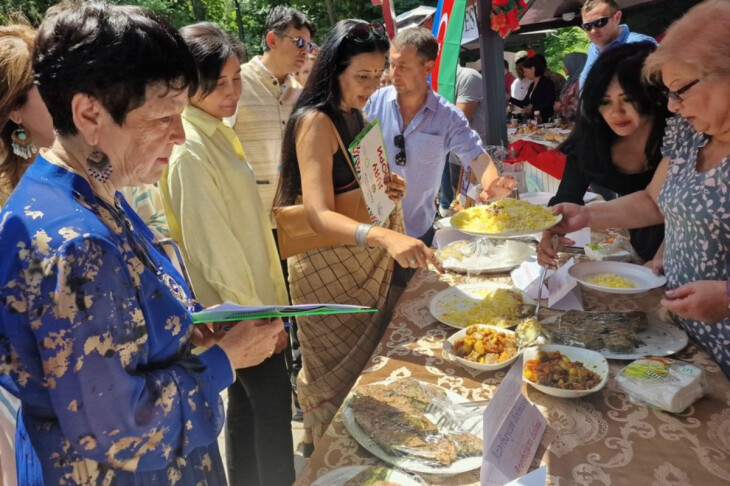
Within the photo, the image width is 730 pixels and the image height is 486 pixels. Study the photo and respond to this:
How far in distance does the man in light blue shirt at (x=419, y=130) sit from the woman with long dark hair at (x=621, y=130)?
0.63 metres

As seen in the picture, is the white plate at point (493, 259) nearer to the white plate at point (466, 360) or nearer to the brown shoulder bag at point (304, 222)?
the brown shoulder bag at point (304, 222)

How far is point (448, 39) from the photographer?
464cm

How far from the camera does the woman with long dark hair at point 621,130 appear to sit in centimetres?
233

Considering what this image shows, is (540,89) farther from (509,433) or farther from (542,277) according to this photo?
(509,433)

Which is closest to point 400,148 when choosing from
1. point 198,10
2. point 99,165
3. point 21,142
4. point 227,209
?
point 227,209

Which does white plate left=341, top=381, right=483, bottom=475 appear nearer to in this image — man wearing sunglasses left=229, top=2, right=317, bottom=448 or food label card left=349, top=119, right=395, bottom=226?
food label card left=349, top=119, right=395, bottom=226

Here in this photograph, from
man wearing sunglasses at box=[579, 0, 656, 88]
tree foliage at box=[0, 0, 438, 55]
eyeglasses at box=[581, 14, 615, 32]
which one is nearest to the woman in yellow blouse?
man wearing sunglasses at box=[579, 0, 656, 88]

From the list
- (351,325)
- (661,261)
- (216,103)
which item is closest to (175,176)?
(216,103)

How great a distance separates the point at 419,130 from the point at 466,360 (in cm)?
210

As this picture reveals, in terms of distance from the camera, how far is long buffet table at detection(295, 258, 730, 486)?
3.50 ft

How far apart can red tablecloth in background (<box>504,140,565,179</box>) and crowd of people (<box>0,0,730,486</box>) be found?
2.25 meters

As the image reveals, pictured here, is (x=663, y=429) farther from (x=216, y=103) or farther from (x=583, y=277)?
(x=216, y=103)

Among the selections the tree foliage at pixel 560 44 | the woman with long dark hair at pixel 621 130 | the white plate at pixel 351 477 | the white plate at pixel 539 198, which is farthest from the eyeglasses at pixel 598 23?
the tree foliage at pixel 560 44

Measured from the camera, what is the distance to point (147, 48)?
0.91 m
